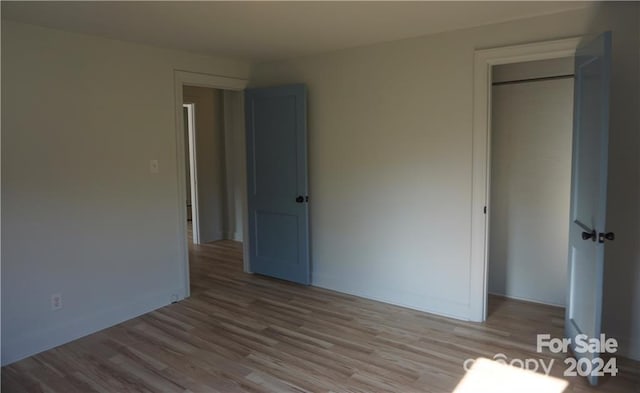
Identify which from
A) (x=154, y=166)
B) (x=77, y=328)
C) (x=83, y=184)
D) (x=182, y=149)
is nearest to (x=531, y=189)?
(x=182, y=149)

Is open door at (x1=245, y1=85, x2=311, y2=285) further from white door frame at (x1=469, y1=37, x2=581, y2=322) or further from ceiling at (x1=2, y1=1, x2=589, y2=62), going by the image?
white door frame at (x1=469, y1=37, x2=581, y2=322)

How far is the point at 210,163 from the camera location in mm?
6586

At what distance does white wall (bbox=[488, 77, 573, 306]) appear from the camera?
3760mm

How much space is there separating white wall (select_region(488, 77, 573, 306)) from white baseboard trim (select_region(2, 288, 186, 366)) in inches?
123

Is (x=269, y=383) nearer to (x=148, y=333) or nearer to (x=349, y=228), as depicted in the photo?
(x=148, y=333)

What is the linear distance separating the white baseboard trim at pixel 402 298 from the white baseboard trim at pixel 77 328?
146 cm

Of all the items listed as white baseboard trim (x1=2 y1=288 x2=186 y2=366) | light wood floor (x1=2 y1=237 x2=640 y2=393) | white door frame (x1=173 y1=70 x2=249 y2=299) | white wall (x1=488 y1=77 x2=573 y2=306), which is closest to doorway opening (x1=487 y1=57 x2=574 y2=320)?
white wall (x1=488 y1=77 x2=573 y2=306)

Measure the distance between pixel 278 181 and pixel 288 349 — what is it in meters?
1.88

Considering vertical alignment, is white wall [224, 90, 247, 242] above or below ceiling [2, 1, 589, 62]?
below

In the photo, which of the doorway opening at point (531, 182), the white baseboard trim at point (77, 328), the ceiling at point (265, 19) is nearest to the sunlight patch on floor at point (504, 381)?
the doorway opening at point (531, 182)

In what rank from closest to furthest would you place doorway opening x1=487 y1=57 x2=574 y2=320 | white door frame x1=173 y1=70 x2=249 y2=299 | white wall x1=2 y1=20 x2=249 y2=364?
white wall x1=2 y1=20 x2=249 y2=364 < doorway opening x1=487 y1=57 x2=574 y2=320 < white door frame x1=173 y1=70 x2=249 y2=299

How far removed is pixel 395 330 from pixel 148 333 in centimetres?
195

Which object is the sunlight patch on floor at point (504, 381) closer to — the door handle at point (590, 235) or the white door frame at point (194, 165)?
the door handle at point (590, 235)

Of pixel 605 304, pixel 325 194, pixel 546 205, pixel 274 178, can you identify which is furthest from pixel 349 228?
pixel 605 304
